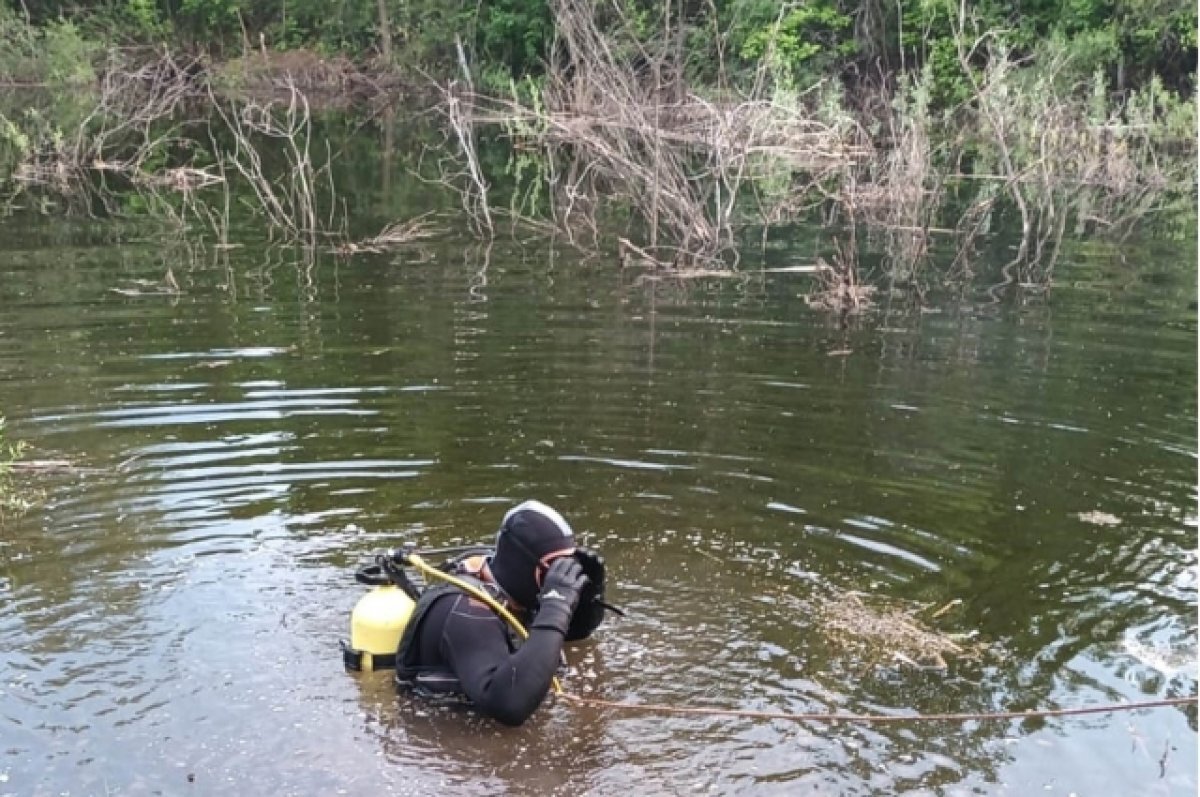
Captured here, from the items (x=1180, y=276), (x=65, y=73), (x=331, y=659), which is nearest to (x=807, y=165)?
(x=1180, y=276)

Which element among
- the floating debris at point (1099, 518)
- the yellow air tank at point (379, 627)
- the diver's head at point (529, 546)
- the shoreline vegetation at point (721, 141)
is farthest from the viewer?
the shoreline vegetation at point (721, 141)

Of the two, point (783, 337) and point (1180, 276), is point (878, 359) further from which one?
point (1180, 276)

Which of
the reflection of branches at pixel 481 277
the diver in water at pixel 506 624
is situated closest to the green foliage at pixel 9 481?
the diver in water at pixel 506 624

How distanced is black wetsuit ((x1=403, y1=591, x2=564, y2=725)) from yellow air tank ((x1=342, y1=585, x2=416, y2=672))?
0.53 feet

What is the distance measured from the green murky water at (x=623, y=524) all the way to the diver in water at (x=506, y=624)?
180 millimetres

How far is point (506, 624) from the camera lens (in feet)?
14.2

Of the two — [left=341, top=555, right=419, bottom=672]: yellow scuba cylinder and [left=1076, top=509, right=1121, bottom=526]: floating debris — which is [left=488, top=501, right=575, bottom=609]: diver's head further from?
[left=1076, top=509, right=1121, bottom=526]: floating debris

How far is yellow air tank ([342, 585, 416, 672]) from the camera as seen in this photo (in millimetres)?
4551

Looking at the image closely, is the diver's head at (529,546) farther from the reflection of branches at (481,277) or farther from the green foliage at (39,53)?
the green foliage at (39,53)

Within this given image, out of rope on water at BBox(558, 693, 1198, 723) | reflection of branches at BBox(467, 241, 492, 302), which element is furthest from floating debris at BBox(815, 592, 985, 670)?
reflection of branches at BBox(467, 241, 492, 302)

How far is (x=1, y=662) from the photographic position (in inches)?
186

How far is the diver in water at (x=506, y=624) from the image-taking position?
4.12 meters

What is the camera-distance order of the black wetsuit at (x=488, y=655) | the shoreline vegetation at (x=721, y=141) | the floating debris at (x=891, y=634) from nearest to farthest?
the black wetsuit at (x=488, y=655), the floating debris at (x=891, y=634), the shoreline vegetation at (x=721, y=141)

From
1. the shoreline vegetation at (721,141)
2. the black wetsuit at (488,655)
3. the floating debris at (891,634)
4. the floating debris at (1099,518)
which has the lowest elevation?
the floating debris at (891,634)
